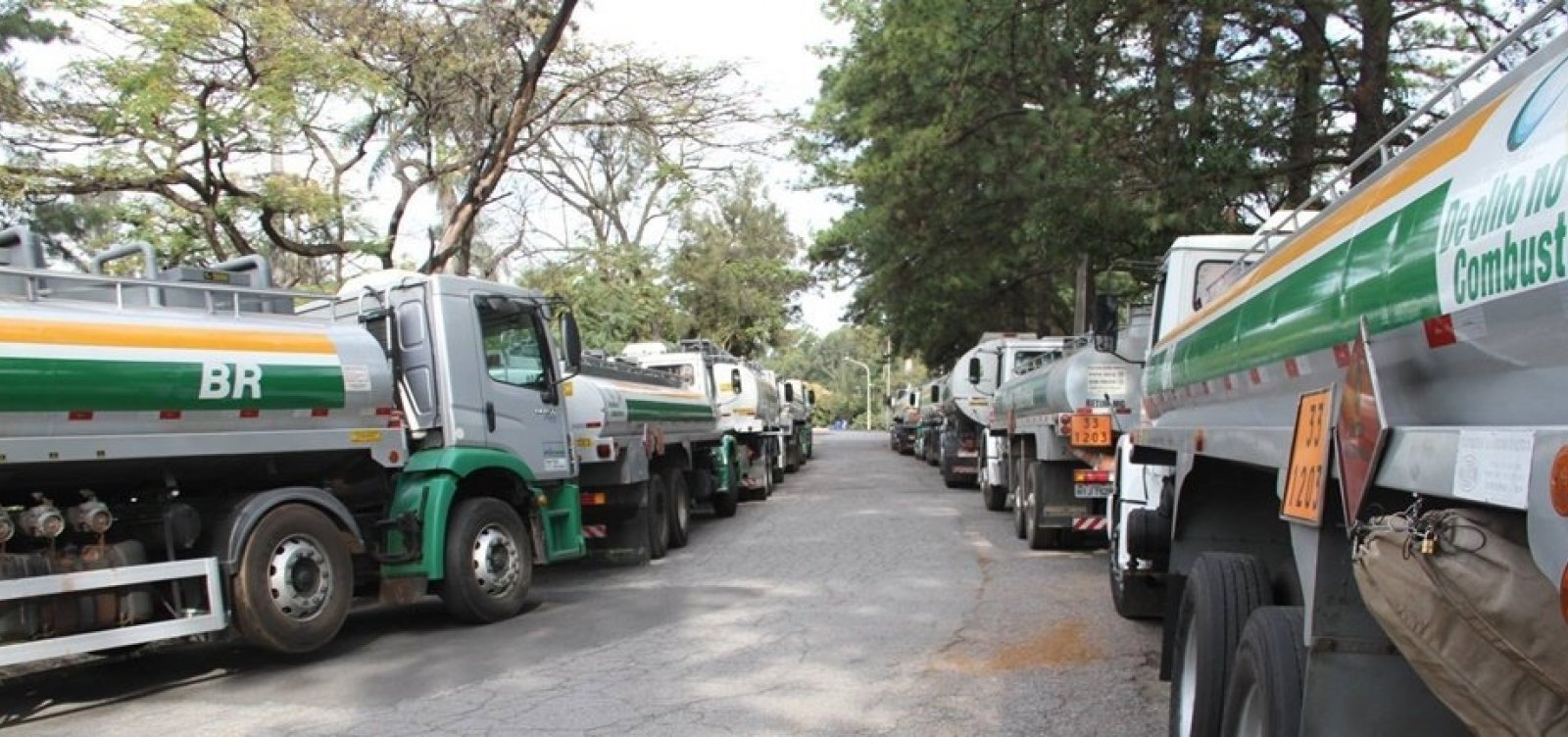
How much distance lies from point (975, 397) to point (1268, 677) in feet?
65.8

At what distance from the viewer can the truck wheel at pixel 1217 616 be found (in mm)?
4004

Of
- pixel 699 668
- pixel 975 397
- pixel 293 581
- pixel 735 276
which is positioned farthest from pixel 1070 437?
pixel 735 276

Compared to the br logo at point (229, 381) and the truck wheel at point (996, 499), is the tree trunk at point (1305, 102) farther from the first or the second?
the br logo at point (229, 381)

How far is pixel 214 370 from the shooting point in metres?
7.20

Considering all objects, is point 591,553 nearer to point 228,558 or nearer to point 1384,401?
point 228,558

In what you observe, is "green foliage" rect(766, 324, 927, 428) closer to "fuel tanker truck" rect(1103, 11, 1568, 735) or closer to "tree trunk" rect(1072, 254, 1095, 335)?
"tree trunk" rect(1072, 254, 1095, 335)

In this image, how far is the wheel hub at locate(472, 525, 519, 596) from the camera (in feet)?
29.8

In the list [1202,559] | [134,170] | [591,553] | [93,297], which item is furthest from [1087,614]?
[134,170]

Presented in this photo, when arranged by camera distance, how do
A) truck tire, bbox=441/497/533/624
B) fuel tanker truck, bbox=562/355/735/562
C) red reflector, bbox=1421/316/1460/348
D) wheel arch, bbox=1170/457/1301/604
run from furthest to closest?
1. fuel tanker truck, bbox=562/355/735/562
2. truck tire, bbox=441/497/533/624
3. wheel arch, bbox=1170/457/1301/604
4. red reflector, bbox=1421/316/1460/348

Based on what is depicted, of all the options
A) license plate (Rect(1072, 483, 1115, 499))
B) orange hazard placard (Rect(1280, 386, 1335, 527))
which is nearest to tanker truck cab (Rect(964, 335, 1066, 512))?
license plate (Rect(1072, 483, 1115, 499))

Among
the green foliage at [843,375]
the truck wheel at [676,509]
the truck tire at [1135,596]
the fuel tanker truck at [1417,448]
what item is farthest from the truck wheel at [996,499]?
the green foliage at [843,375]

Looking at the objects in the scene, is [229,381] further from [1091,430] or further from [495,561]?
[1091,430]

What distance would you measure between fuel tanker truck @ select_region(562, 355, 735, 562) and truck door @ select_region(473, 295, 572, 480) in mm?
452

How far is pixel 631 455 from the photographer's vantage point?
488 inches
